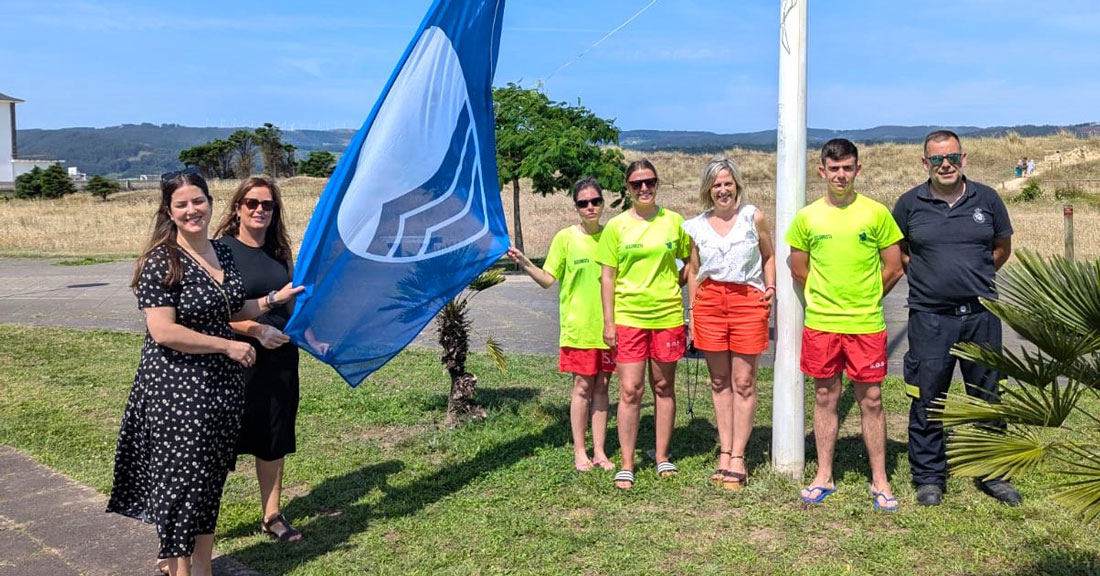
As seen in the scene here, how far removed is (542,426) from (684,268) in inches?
81.3

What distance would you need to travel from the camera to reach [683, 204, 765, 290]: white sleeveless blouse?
18.2 ft

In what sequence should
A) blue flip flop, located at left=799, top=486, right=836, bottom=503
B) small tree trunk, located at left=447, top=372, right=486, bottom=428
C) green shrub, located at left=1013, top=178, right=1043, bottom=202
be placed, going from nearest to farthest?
blue flip flop, located at left=799, top=486, right=836, bottom=503 → small tree trunk, located at left=447, top=372, right=486, bottom=428 → green shrub, located at left=1013, top=178, right=1043, bottom=202

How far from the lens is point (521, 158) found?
21.4 meters

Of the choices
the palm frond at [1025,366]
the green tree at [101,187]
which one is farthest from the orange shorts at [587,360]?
the green tree at [101,187]

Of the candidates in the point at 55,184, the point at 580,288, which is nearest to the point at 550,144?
the point at 580,288

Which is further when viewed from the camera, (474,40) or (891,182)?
(891,182)

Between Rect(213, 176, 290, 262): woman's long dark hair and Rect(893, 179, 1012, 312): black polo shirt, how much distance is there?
136 inches

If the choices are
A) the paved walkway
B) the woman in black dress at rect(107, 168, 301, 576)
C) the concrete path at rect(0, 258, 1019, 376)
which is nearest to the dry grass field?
the paved walkway

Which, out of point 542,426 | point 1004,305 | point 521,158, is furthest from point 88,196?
point 1004,305

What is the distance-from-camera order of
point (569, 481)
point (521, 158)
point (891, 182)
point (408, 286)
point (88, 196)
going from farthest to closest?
point (88, 196) → point (891, 182) → point (521, 158) → point (569, 481) → point (408, 286)

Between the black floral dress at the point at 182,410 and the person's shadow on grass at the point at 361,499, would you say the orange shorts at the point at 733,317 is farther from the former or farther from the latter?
the black floral dress at the point at 182,410

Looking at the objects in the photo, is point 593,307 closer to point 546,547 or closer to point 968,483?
point 546,547

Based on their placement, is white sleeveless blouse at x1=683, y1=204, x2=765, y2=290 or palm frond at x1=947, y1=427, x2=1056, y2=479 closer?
palm frond at x1=947, y1=427, x2=1056, y2=479

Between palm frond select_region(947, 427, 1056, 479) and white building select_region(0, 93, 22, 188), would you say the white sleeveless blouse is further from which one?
white building select_region(0, 93, 22, 188)
